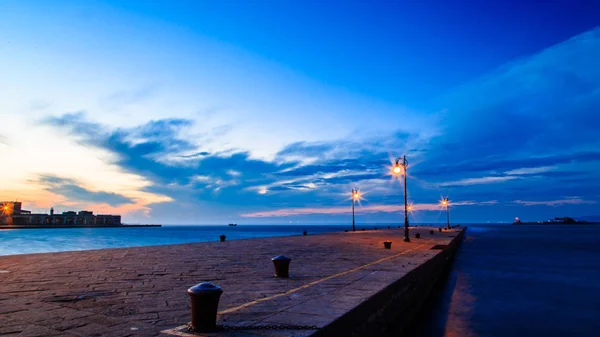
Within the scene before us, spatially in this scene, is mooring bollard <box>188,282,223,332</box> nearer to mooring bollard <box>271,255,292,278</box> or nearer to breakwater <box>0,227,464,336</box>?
breakwater <box>0,227,464,336</box>

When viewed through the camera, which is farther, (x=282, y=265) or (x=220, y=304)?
(x=282, y=265)

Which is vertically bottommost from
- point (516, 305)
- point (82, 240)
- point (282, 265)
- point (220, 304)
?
point (82, 240)

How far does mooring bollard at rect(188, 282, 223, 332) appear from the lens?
171 inches

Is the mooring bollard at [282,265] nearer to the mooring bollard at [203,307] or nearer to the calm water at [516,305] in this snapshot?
the calm water at [516,305]

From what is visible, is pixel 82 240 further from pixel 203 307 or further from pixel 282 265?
pixel 203 307

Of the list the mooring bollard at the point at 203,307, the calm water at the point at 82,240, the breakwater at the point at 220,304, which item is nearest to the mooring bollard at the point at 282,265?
the breakwater at the point at 220,304

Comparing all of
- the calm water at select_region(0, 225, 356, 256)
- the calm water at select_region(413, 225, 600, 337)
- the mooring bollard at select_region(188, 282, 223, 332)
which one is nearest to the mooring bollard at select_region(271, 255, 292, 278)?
the calm water at select_region(413, 225, 600, 337)

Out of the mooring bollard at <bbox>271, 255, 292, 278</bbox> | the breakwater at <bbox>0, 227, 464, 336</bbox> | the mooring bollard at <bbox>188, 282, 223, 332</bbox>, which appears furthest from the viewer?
the mooring bollard at <bbox>271, 255, 292, 278</bbox>

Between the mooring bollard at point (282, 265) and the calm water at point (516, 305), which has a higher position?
the mooring bollard at point (282, 265)

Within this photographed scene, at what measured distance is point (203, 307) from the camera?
4.34 m

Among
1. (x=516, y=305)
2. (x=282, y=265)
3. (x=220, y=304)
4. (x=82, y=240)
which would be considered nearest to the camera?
(x=220, y=304)

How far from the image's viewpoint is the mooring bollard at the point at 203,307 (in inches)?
171

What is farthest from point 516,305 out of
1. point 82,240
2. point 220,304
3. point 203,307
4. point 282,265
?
point 82,240

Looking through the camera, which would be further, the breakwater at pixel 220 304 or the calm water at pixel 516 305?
the calm water at pixel 516 305
